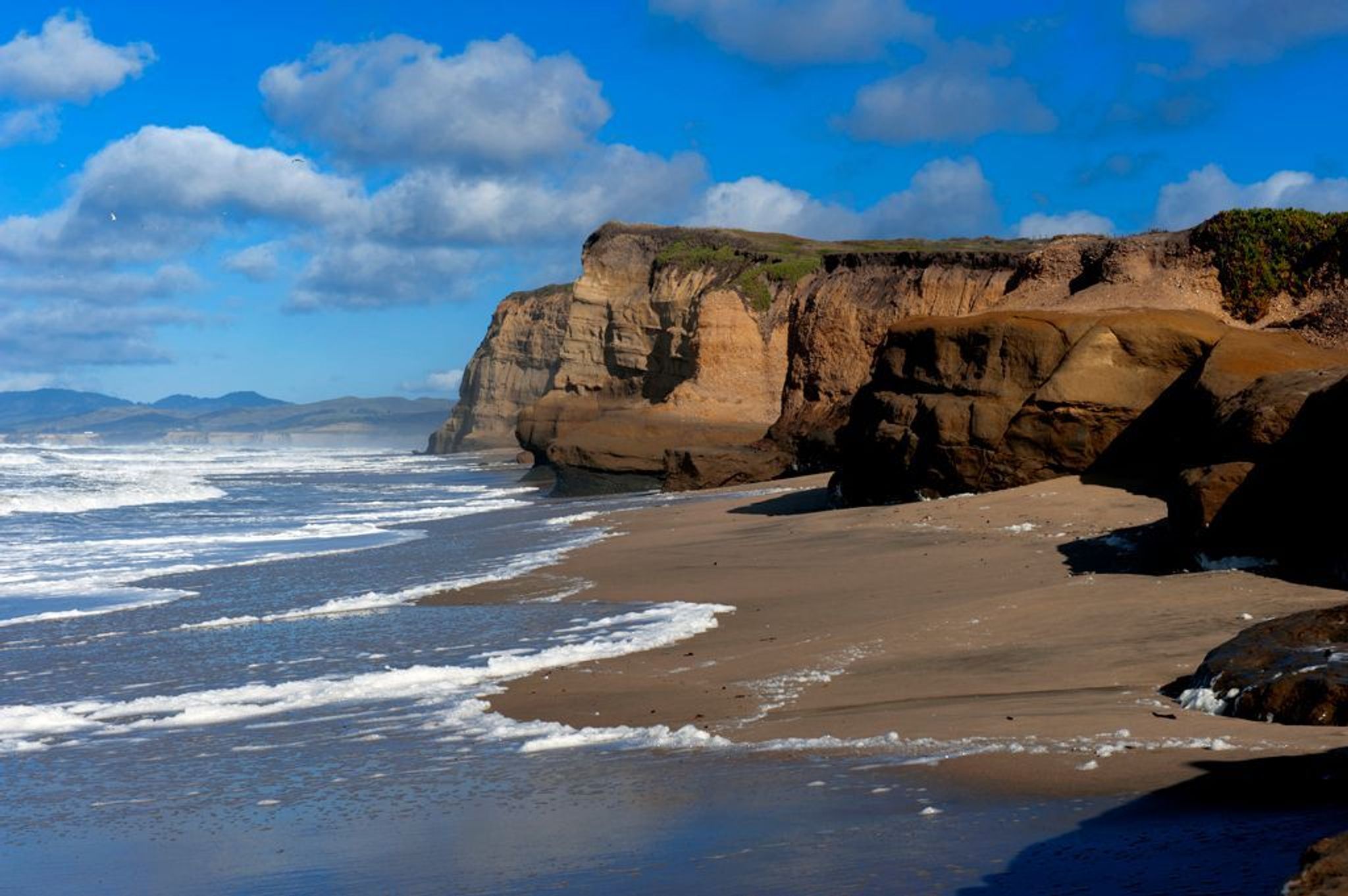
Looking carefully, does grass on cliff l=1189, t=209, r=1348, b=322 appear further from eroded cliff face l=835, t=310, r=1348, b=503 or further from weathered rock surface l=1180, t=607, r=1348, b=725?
weathered rock surface l=1180, t=607, r=1348, b=725

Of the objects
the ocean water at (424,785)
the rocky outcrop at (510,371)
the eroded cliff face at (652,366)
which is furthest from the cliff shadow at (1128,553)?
the rocky outcrop at (510,371)

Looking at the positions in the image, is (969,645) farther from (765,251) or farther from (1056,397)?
(765,251)

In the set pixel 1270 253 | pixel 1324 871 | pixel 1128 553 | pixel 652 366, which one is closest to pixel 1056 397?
pixel 1128 553

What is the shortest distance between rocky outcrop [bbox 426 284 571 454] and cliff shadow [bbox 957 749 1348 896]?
7625 centimetres

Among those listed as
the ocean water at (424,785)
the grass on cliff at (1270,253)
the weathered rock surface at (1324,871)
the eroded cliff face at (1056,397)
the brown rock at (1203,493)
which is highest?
the grass on cliff at (1270,253)

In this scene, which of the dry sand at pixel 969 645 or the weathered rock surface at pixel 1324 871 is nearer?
the weathered rock surface at pixel 1324 871

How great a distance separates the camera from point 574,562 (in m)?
15.6

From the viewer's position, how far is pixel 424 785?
606 cm

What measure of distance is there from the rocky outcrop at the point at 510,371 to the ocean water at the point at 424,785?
68.4 meters

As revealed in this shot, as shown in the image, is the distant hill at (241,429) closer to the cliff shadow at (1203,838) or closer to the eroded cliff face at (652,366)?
the eroded cliff face at (652,366)

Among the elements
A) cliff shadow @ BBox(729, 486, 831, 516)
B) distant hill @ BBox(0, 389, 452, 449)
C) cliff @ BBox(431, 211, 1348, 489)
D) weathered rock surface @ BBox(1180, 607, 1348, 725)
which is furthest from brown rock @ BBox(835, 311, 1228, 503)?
distant hill @ BBox(0, 389, 452, 449)

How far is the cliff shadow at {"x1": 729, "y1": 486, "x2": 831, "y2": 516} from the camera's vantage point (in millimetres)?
20672

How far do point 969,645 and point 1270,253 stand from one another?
1474 centimetres

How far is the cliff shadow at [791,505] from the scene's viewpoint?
67.8 ft
